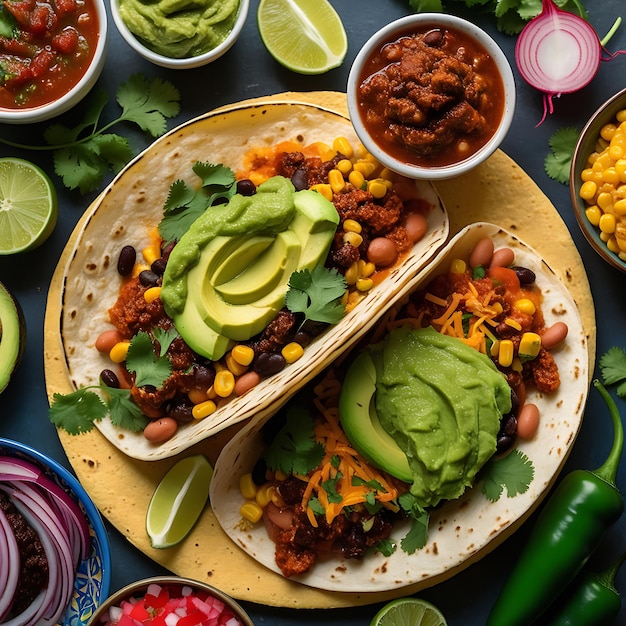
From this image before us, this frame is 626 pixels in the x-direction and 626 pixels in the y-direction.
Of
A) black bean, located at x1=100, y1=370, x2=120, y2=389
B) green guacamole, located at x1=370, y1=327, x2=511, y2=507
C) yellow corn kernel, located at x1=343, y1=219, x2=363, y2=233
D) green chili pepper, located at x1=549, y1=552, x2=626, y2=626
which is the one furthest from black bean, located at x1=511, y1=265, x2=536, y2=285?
black bean, located at x1=100, y1=370, x2=120, y2=389

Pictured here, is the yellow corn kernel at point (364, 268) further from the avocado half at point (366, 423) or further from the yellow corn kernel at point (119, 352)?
the yellow corn kernel at point (119, 352)

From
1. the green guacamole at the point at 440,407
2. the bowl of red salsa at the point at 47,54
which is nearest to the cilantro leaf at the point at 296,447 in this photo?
the green guacamole at the point at 440,407

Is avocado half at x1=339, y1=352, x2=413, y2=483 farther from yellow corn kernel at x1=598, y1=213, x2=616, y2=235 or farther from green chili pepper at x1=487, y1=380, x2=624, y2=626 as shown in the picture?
yellow corn kernel at x1=598, y1=213, x2=616, y2=235

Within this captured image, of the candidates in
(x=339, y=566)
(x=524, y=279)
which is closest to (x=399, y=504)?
(x=339, y=566)

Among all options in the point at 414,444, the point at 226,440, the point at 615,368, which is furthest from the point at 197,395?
the point at 615,368

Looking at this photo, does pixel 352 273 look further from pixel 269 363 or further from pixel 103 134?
pixel 103 134

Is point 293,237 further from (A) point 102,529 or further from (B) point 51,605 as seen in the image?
(B) point 51,605
